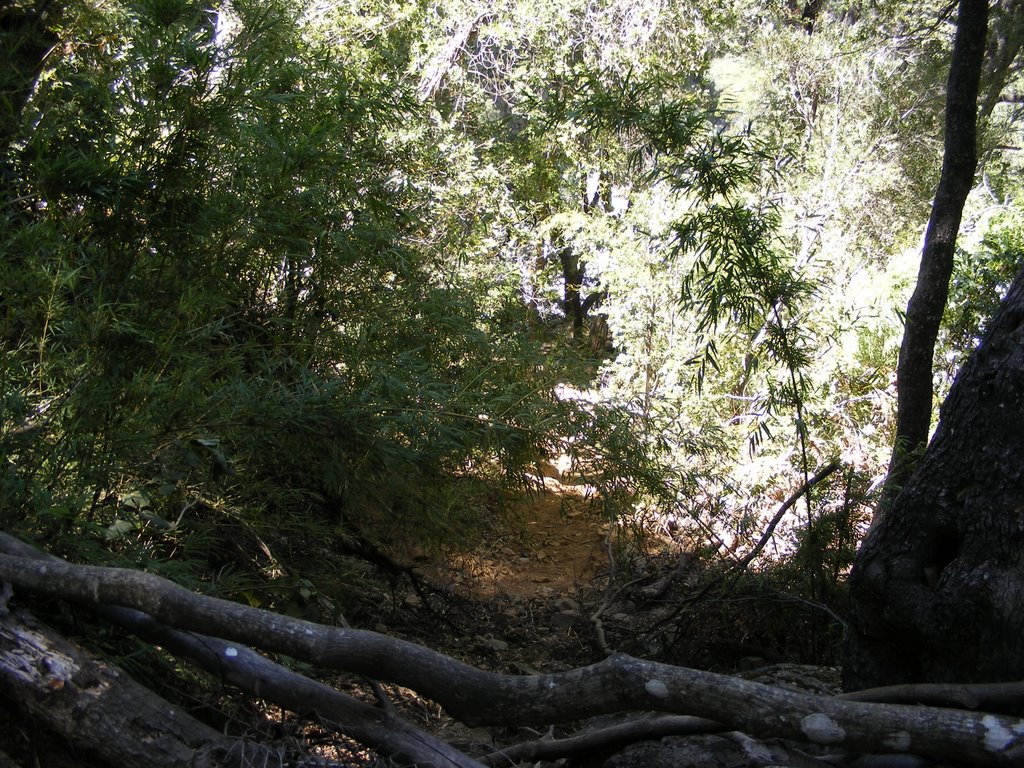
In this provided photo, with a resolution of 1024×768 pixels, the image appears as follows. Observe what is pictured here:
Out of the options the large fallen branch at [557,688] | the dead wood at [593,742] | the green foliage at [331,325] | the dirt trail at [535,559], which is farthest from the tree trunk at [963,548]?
the dirt trail at [535,559]

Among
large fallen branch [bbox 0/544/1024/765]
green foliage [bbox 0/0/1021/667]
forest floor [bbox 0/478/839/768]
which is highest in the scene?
green foliage [bbox 0/0/1021/667]

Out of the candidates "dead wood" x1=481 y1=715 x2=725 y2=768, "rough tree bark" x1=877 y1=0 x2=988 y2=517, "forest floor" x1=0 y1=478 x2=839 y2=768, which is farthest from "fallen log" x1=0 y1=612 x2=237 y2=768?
"rough tree bark" x1=877 y1=0 x2=988 y2=517

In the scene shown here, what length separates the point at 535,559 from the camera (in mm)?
7031

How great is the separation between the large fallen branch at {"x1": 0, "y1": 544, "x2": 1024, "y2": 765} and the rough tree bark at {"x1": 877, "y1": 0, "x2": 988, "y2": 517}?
229cm

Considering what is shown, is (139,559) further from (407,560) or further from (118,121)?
(407,560)

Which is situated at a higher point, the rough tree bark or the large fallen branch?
the rough tree bark

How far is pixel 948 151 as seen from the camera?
4.38 m

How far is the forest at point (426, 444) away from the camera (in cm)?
232

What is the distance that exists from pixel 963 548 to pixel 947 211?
7.81 feet

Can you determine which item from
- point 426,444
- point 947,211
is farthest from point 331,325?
point 947,211

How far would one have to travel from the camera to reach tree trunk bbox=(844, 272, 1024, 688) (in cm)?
235

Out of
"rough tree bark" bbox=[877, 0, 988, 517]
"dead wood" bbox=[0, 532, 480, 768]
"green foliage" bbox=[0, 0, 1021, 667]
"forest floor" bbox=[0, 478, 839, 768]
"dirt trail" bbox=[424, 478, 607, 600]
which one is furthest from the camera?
"dirt trail" bbox=[424, 478, 607, 600]

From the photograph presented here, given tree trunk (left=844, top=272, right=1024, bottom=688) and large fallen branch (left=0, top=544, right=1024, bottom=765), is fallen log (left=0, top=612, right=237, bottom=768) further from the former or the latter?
tree trunk (left=844, top=272, right=1024, bottom=688)

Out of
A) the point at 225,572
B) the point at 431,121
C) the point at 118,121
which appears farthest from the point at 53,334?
the point at 431,121
